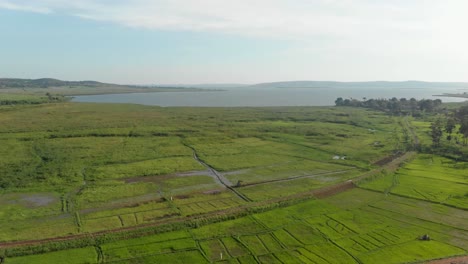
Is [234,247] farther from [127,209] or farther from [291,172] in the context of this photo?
[291,172]

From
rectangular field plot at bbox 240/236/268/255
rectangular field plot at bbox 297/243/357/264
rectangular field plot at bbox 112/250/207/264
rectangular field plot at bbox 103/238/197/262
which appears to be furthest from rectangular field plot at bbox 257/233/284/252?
rectangular field plot at bbox 103/238/197/262

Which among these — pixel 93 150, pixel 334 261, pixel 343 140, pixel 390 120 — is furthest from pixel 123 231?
pixel 390 120

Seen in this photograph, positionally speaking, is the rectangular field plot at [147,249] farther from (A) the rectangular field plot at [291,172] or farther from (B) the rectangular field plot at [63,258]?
(A) the rectangular field plot at [291,172]

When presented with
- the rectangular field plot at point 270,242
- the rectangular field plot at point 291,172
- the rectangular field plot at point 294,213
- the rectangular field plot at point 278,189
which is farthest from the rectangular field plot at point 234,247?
the rectangular field plot at point 291,172

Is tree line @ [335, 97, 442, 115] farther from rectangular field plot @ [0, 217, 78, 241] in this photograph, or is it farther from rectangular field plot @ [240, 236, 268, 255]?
rectangular field plot @ [0, 217, 78, 241]

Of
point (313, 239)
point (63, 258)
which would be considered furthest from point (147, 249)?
point (313, 239)

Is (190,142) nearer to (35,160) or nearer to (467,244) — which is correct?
(35,160)
